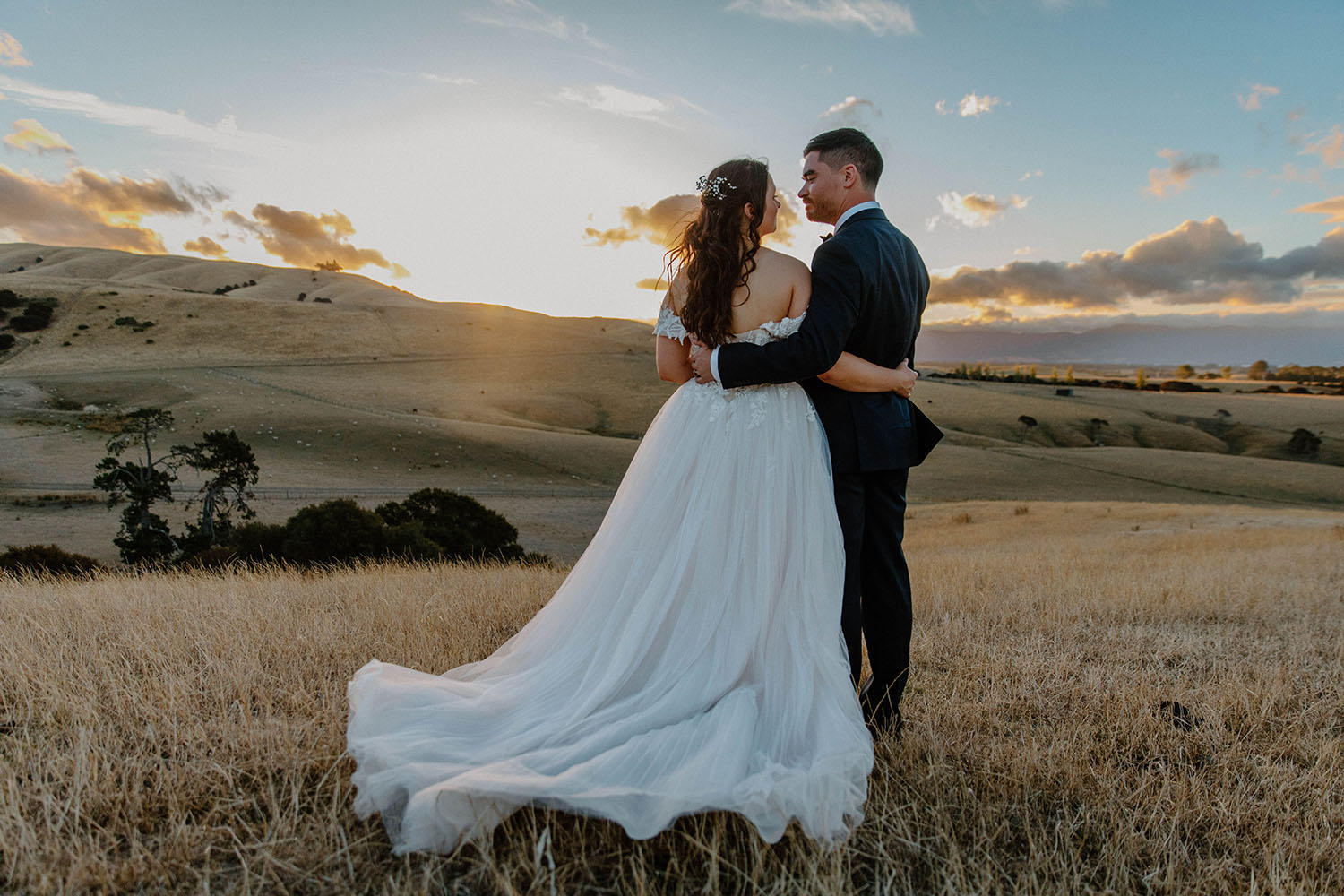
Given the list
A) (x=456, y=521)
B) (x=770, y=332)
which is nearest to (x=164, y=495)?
(x=456, y=521)

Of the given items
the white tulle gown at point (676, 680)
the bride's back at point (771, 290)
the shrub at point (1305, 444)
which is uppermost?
the bride's back at point (771, 290)

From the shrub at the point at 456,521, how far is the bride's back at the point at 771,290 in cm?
1941

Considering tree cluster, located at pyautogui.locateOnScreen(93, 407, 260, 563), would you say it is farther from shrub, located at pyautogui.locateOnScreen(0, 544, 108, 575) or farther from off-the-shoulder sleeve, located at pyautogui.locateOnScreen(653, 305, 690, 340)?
off-the-shoulder sleeve, located at pyautogui.locateOnScreen(653, 305, 690, 340)

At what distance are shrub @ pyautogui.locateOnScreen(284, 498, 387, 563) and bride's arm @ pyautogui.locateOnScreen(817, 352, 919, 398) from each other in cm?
1706

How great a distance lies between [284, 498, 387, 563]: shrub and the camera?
18641mm

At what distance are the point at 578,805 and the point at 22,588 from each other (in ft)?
27.3

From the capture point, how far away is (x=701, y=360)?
370 centimetres

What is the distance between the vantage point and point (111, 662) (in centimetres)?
462

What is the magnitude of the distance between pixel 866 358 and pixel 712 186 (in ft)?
3.92

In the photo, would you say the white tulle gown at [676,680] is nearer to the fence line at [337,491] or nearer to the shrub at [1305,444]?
the fence line at [337,491]

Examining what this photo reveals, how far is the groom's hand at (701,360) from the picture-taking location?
368cm

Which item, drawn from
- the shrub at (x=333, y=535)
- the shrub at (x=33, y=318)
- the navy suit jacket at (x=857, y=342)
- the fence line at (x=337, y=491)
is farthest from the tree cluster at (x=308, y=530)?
the shrub at (x=33, y=318)

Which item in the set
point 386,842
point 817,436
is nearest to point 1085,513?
point 817,436

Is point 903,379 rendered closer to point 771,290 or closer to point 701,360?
point 771,290
